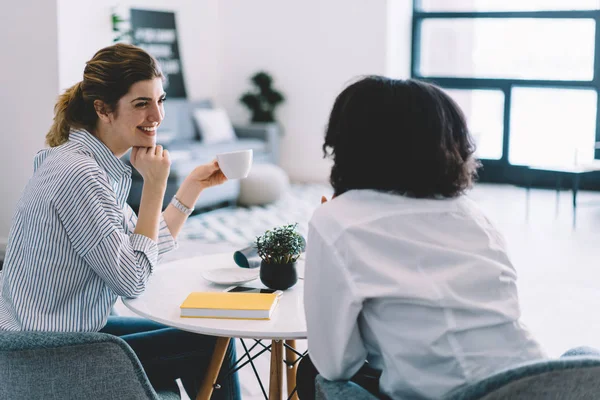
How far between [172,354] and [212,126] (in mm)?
5654

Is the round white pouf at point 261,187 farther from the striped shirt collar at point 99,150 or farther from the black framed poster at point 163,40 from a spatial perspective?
the striped shirt collar at point 99,150

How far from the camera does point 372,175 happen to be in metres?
1.35

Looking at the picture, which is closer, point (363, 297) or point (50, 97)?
point (363, 297)

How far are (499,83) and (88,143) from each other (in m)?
6.72

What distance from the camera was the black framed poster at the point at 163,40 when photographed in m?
7.09

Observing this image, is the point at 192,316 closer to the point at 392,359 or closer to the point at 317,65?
the point at 392,359

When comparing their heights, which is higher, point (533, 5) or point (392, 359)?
point (533, 5)

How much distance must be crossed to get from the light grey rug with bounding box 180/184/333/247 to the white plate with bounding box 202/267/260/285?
3.24 meters

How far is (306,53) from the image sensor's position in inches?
319

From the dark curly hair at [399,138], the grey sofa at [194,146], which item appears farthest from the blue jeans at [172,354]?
the grey sofa at [194,146]

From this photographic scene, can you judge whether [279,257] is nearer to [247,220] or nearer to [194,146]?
[247,220]

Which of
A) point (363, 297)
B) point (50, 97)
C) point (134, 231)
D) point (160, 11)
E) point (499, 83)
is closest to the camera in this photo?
point (363, 297)

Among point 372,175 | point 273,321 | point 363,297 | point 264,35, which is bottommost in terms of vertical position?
point 273,321

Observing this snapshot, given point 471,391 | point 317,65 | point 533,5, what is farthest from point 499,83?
point 471,391
